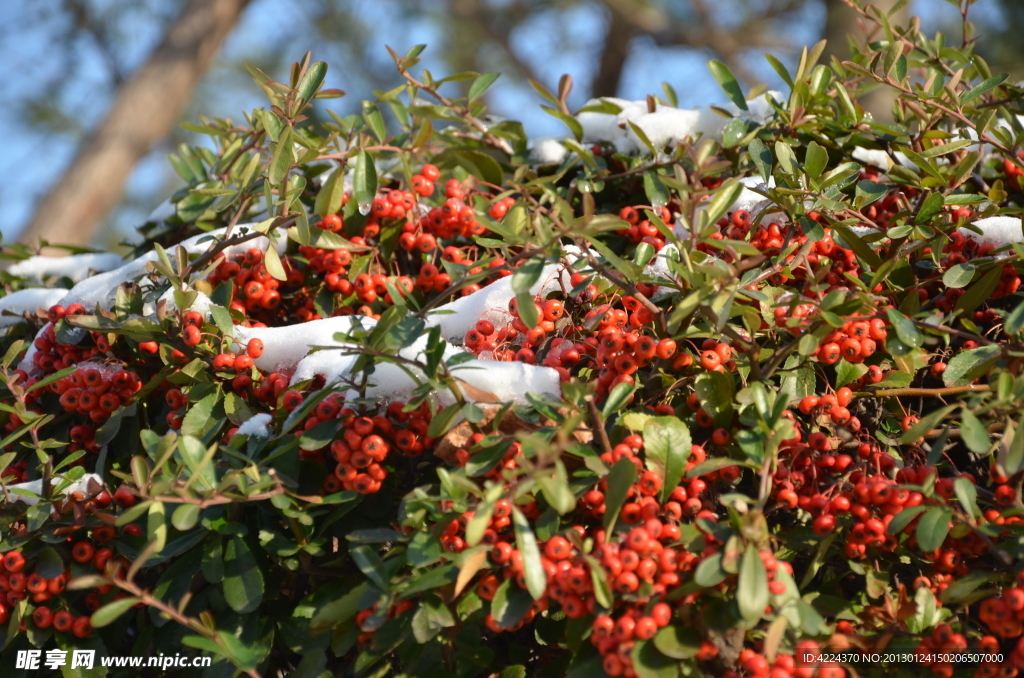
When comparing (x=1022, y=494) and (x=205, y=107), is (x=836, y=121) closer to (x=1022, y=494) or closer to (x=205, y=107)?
(x=1022, y=494)

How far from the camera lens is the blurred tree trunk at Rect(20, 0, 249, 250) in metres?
6.09

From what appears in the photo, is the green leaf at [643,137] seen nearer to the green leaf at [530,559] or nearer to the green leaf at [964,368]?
the green leaf at [964,368]

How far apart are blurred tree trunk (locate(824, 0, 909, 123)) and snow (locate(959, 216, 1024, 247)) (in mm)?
2778

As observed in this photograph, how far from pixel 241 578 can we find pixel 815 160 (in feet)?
4.24

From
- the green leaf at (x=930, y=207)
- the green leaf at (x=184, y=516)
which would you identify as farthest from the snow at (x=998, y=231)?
the green leaf at (x=184, y=516)

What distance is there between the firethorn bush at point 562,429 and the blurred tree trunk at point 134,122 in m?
4.84

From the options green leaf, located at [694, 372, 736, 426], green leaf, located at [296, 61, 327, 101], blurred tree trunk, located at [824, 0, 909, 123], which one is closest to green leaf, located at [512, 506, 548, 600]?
green leaf, located at [694, 372, 736, 426]

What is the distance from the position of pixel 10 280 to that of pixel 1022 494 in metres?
2.52

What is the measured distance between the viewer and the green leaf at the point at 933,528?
112 centimetres

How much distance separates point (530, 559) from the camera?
1090 millimetres

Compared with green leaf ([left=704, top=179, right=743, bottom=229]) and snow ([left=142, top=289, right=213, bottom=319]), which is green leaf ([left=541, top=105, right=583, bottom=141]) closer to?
green leaf ([left=704, top=179, right=743, bottom=229])

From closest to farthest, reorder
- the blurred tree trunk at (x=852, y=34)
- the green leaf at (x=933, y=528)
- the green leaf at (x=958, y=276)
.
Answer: the green leaf at (x=933, y=528)
the green leaf at (x=958, y=276)
the blurred tree trunk at (x=852, y=34)

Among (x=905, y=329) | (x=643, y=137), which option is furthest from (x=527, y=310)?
(x=643, y=137)

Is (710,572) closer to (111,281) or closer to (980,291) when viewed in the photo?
(980,291)
